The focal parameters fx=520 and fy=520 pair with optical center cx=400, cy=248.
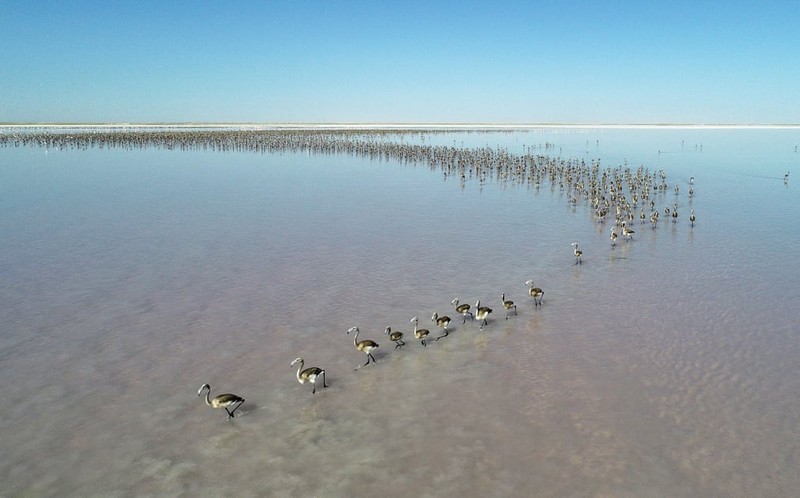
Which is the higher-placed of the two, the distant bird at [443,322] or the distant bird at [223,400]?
the distant bird at [443,322]

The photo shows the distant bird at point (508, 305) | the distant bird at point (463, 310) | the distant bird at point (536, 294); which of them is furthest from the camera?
the distant bird at point (536, 294)

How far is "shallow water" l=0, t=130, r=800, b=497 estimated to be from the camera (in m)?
8.73

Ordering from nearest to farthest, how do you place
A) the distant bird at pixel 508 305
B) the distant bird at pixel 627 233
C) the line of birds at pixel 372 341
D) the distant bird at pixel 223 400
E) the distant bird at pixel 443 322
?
the distant bird at pixel 223 400
the line of birds at pixel 372 341
the distant bird at pixel 443 322
the distant bird at pixel 508 305
the distant bird at pixel 627 233

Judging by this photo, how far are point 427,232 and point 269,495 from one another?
1799 cm

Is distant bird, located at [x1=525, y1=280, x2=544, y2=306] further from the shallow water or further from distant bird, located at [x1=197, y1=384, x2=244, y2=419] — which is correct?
distant bird, located at [x1=197, y1=384, x2=244, y2=419]

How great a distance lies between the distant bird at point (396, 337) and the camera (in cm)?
1300

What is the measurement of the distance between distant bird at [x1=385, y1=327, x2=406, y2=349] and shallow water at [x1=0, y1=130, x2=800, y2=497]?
274 mm

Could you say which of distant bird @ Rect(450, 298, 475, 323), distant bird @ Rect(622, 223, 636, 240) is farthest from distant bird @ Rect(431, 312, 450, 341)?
distant bird @ Rect(622, 223, 636, 240)

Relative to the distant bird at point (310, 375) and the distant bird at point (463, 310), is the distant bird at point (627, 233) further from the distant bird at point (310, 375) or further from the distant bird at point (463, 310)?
the distant bird at point (310, 375)

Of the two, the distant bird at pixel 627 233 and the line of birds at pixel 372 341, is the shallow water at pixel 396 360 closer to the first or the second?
the line of birds at pixel 372 341

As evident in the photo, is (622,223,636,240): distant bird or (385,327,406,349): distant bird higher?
(622,223,636,240): distant bird

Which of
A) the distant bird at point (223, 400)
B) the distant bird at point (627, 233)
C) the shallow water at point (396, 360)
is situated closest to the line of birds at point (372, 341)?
the distant bird at point (223, 400)

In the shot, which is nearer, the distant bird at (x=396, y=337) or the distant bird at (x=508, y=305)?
the distant bird at (x=396, y=337)

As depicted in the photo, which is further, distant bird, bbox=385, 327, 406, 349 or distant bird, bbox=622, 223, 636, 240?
distant bird, bbox=622, 223, 636, 240
